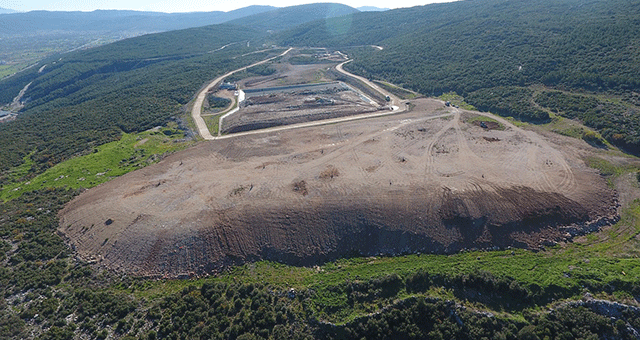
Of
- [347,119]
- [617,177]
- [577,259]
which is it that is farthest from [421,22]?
[577,259]

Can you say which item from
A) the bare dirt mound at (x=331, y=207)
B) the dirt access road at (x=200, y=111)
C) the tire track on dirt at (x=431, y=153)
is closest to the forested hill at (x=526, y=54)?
the tire track on dirt at (x=431, y=153)

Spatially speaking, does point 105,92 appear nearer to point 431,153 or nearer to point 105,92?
point 105,92

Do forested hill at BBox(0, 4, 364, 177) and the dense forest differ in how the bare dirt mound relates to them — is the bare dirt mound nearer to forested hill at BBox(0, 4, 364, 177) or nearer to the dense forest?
the dense forest

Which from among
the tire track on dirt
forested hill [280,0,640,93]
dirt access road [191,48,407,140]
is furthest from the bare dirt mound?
forested hill [280,0,640,93]

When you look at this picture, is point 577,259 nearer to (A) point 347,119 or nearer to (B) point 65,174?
(A) point 347,119

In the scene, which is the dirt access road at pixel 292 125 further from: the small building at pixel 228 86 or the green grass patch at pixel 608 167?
the green grass patch at pixel 608 167

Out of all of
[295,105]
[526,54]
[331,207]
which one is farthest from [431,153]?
[526,54]
